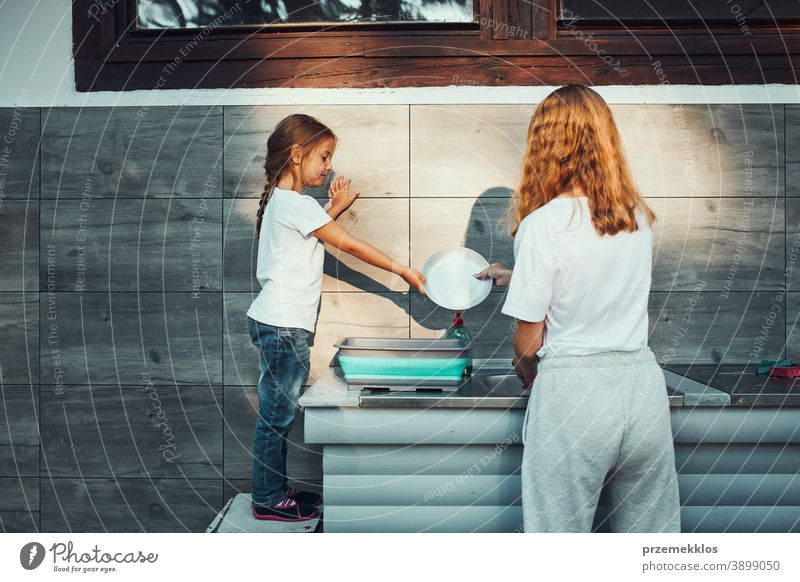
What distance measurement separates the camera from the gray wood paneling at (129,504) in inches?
106

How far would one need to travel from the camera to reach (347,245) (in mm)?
2238

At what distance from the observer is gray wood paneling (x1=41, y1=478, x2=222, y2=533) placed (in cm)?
269

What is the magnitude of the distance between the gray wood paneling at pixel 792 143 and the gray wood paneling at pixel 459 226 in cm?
101

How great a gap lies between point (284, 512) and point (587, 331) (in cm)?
125

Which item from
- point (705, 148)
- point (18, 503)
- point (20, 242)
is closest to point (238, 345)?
point (20, 242)

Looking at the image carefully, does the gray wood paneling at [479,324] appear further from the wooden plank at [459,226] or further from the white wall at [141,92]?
the white wall at [141,92]

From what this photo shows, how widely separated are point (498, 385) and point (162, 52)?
1.67 m

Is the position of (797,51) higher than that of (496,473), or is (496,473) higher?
(797,51)

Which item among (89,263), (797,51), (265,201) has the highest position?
(797,51)

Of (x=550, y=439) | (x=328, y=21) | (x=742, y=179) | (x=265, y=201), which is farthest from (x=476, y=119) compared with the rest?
(x=550, y=439)

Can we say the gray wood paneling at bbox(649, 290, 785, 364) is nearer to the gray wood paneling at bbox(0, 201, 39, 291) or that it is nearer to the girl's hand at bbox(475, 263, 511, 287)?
the girl's hand at bbox(475, 263, 511, 287)

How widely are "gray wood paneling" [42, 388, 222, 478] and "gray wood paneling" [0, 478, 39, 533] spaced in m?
0.10

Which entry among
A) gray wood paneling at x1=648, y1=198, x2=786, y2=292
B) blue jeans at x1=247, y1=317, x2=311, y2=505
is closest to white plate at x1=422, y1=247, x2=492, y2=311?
blue jeans at x1=247, y1=317, x2=311, y2=505

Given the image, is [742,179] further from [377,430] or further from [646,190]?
[377,430]
